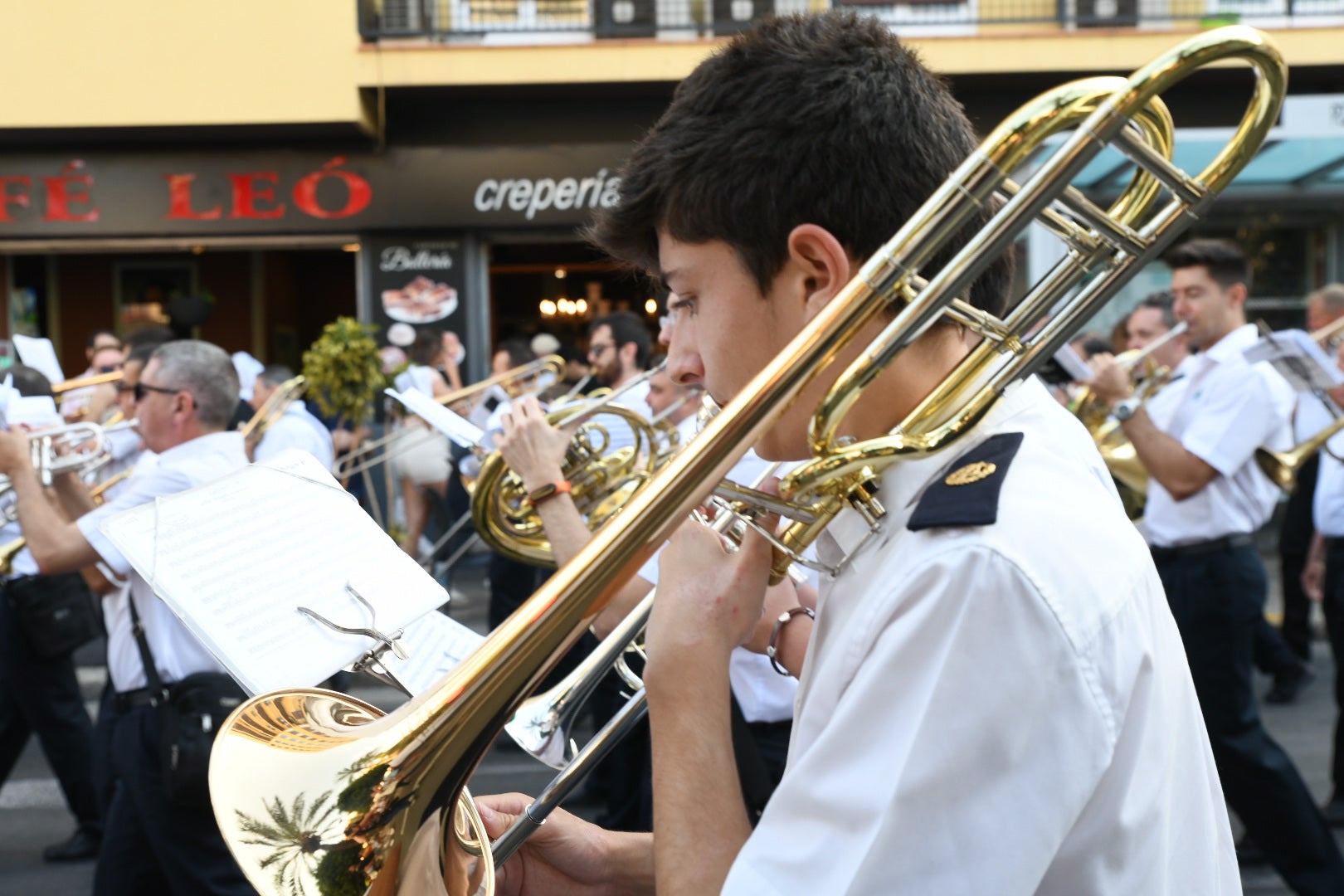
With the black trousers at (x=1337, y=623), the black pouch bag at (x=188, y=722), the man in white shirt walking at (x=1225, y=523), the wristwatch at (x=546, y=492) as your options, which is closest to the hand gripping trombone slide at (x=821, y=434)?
the wristwatch at (x=546, y=492)

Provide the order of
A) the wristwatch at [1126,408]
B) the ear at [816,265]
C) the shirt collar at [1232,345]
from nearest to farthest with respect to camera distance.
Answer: the ear at [816,265] < the wristwatch at [1126,408] < the shirt collar at [1232,345]

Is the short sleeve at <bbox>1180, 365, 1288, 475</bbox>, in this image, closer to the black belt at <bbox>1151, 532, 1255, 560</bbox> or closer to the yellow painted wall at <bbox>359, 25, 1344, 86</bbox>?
the black belt at <bbox>1151, 532, 1255, 560</bbox>

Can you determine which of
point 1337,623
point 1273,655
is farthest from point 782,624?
point 1273,655

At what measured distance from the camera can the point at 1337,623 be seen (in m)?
5.09

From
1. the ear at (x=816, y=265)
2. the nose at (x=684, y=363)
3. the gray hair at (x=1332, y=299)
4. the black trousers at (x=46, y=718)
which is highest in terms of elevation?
the ear at (x=816, y=265)

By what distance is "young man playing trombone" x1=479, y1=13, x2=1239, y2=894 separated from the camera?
98 cm

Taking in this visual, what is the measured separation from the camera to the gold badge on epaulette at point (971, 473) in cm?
108

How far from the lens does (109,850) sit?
3463 mm

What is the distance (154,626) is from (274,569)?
7.28ft

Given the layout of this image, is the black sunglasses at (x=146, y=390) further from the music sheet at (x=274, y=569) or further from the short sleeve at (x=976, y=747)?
the short sleeve at (x=976, y=747)

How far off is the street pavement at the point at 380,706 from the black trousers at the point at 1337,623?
23 cm

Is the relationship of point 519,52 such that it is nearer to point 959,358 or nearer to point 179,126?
point 179,126

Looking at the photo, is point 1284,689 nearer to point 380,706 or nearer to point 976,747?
point 380,706

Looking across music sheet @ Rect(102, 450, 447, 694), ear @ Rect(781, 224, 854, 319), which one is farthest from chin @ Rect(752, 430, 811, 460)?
music sheet @ Rect(102, 450, 447, 694)
